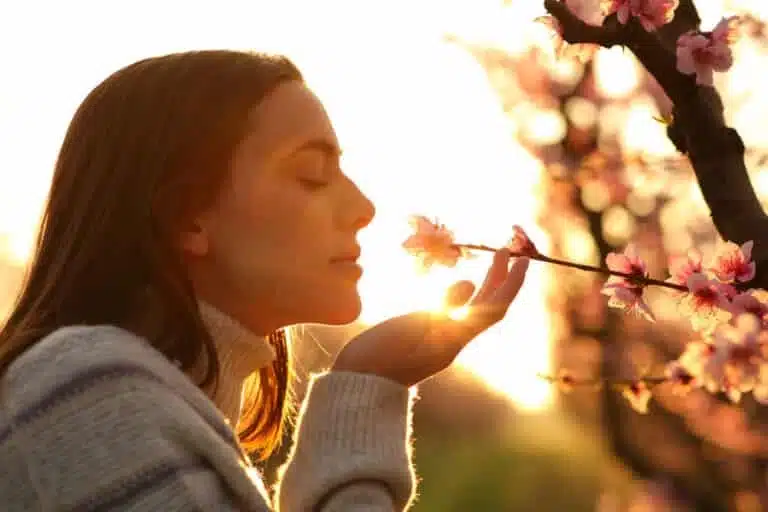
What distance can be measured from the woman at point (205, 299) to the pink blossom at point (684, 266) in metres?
0.48

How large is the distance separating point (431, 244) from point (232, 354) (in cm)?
49

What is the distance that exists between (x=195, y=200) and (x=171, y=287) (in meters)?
0.18

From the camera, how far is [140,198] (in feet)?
7.94

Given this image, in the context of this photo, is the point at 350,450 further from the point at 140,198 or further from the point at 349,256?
the point at 140,198

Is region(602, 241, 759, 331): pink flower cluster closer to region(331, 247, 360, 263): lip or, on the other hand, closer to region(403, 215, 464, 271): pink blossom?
region(403, 215, 464, 271): pink blossom

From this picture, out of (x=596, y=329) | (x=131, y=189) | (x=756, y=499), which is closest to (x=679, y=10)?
(x=131, y=189)

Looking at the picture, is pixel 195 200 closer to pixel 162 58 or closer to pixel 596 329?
pixel 162 58

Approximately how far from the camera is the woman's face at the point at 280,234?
2412 mm

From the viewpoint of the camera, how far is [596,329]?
12430 mm

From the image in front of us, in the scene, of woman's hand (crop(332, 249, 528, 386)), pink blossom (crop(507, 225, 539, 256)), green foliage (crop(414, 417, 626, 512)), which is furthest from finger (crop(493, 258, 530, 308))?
green foliage (crop(414, 417, 626, 512))

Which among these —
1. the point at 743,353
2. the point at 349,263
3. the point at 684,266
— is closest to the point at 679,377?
the point at 684,266

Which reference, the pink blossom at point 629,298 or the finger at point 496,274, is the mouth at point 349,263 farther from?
the pink blossom at point 629,298

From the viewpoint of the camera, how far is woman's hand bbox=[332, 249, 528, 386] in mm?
2377

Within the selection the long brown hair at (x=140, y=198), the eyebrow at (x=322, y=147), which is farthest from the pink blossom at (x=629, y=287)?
the long brown hair at (x=140, y=198)
